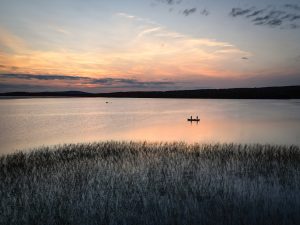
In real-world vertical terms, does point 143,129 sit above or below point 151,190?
below

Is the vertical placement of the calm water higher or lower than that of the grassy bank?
lower

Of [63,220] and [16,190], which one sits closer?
[63,220]

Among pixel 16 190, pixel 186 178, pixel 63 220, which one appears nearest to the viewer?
pixel 63 220

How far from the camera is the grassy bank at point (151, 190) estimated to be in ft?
25.6

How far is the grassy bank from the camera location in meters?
7.81

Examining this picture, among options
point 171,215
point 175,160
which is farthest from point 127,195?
point 175,160

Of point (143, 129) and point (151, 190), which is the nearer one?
point (151, 190)

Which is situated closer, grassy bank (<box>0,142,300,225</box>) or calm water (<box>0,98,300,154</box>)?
grassy bank (<box>0,142,300,225</box>)

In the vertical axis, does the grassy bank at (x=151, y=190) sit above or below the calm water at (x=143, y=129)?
above

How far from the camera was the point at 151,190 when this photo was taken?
10.2 metres

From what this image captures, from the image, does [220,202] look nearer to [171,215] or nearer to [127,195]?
[171,215]

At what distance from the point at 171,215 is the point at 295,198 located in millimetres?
4169

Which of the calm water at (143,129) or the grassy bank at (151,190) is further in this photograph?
the calm water at (143,129)

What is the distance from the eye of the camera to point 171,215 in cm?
788
